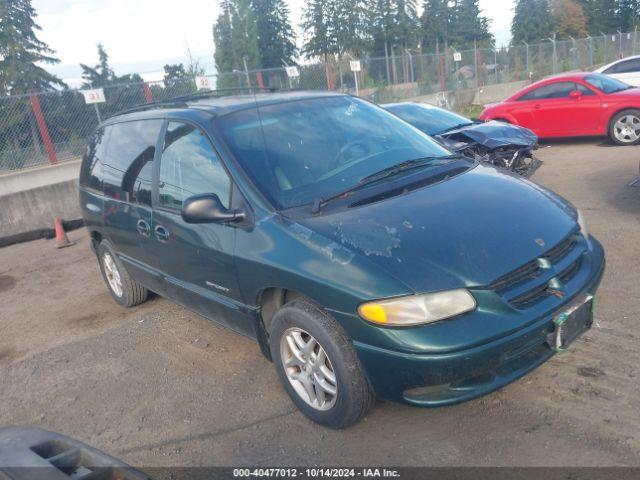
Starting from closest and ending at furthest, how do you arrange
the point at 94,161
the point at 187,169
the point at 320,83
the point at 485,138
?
1. the point at 187,169
2. the point at 94,161
3. the point at 485,138
4. the point at 320,83

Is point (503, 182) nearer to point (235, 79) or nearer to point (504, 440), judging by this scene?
point (504, 440)

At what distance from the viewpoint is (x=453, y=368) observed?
8.62 feet

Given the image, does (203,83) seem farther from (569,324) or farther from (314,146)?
(569,324)

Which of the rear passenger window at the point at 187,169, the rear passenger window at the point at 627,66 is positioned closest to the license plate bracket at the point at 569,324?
the rear passenger window at the point at 187,169

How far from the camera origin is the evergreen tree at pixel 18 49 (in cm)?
3378

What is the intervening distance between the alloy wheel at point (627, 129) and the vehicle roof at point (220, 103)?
7.77 metres

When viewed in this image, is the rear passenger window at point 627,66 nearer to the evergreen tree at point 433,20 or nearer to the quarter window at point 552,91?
the quarter window at point 552,91

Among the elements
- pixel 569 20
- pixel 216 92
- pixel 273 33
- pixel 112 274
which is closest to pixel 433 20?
pixel 569 20

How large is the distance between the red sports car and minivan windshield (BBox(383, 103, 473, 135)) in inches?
120

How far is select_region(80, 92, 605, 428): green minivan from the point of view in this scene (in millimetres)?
2695

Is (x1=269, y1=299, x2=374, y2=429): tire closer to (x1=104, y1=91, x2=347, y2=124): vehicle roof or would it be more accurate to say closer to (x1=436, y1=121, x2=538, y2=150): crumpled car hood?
(x1=104, y1=91, x2=347, y2=124): vehicle roof

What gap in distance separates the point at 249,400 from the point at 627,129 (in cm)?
936

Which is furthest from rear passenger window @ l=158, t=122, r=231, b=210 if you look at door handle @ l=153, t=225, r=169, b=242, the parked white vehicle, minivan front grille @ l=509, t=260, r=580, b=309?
the parked white vehicle

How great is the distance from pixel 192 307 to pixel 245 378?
28.8 inches
